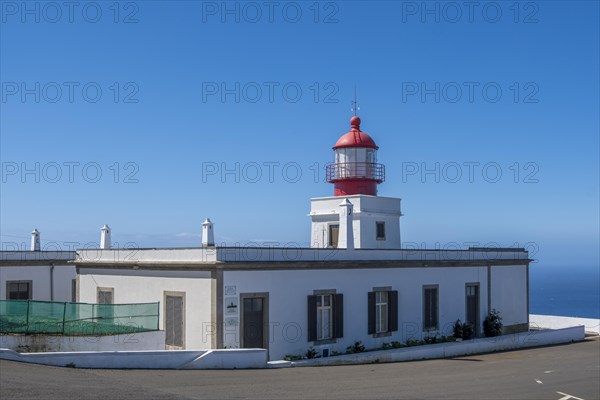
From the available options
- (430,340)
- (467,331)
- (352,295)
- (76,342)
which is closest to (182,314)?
(76,342)

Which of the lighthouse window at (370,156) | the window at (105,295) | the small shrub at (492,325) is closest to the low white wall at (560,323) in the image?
the small shrub at (492,325)

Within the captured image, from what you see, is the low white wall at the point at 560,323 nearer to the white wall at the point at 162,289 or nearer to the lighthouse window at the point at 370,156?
the lighthouse window at the point at 370,156

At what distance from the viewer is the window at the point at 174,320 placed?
20.4 m

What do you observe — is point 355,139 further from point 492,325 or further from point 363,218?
point 492,325

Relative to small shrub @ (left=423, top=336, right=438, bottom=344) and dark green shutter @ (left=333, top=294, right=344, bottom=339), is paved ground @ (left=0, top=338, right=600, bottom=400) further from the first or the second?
small shrub @ (left=423, top=336, right=438, bottom=344)

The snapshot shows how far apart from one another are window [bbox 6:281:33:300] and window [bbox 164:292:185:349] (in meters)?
10.2

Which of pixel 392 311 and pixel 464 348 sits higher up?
pixel 392 311

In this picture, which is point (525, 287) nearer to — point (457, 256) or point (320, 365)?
point (457, 256)

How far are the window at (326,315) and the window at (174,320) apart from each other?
376cm

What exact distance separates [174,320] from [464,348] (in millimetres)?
9856

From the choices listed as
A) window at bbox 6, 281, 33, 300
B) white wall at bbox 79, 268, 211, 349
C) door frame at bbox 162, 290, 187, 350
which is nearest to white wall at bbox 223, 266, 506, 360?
white wall at bbox 79, 268, 211, 349

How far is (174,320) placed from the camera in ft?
68.0

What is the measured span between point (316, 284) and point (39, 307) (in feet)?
25.7

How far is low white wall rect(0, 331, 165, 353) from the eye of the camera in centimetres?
1720
